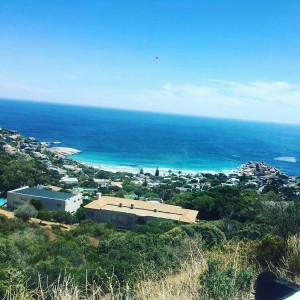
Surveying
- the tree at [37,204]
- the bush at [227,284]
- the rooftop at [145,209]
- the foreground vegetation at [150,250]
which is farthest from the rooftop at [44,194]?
the bush at [227,284]

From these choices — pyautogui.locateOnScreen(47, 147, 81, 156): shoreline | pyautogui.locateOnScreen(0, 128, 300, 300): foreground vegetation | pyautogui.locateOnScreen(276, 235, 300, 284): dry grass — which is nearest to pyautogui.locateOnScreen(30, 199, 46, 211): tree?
pyautogui.locateOnScreen(0, 128, 300, 300): foreground vegetation

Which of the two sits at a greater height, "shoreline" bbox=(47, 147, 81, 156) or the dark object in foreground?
the dark object in foreground

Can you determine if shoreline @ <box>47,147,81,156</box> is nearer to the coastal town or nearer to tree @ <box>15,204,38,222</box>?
the coastal town

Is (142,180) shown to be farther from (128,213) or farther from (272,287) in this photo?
(272,287)

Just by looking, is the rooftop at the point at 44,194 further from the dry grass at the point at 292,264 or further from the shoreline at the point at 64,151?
the shoreline at the point at 64,151

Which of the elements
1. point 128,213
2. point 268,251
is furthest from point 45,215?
point 268,251

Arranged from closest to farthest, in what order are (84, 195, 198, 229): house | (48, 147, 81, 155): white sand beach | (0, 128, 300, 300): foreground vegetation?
1. (0, 128, 300, 300): foreground vegetation
2. (84, 195, 198, 229): house
3. (48, 147, 81, 155): white sand beach
